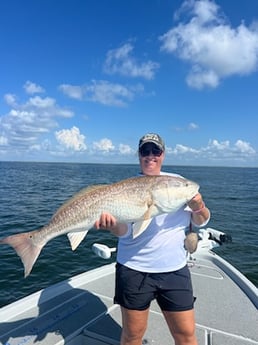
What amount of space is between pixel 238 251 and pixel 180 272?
38.4 ft

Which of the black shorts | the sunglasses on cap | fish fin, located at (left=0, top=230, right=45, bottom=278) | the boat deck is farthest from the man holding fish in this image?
the boat deck

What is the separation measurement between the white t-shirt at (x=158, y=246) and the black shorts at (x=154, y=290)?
0.07 m

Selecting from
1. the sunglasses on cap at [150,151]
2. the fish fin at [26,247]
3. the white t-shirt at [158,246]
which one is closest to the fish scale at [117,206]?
the fish fin at [26,247]

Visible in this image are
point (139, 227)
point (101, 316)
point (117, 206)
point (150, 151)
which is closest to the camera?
point (139, 227)

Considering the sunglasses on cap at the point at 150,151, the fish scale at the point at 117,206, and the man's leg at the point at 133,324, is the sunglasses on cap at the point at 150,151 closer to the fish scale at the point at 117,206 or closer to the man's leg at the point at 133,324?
the fish scale at the point at 117,206

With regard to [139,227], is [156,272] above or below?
below

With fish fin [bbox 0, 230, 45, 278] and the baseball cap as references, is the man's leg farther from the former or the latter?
the baseball cap

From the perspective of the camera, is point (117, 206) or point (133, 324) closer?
point (133, 324)

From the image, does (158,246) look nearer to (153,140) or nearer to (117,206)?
(117,206)

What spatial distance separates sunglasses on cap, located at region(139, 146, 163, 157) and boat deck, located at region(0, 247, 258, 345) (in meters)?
2.38

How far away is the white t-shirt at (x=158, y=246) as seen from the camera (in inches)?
125

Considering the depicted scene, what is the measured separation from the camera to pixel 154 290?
10.4 ft

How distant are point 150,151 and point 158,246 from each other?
98cm

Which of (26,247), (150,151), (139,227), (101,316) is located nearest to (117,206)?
(139,227)
